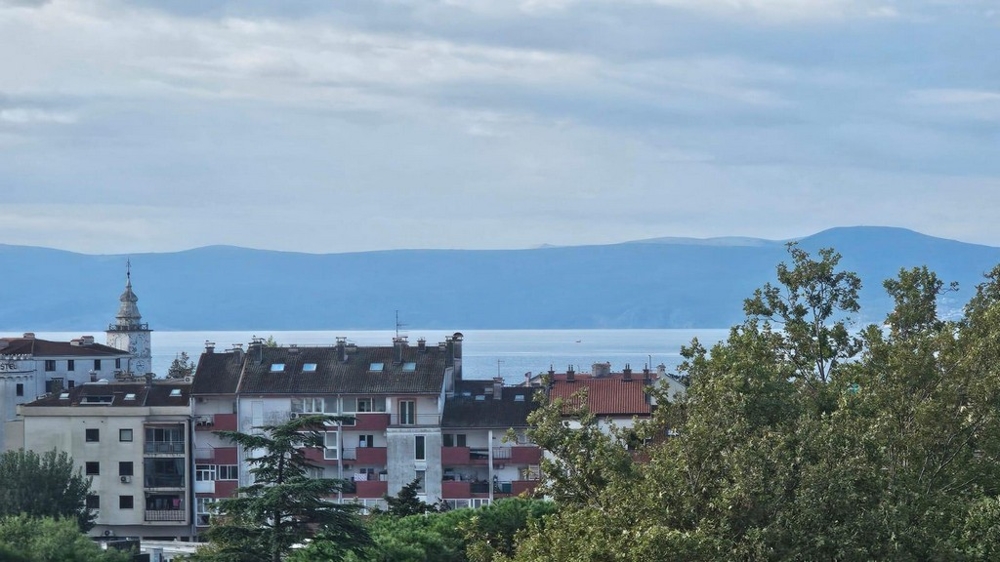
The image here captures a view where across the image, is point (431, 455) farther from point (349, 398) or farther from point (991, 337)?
point (991, 337)

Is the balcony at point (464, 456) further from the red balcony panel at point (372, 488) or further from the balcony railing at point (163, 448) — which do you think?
the balcony railing at point (163, 448)

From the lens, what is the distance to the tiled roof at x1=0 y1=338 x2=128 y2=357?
313 ft

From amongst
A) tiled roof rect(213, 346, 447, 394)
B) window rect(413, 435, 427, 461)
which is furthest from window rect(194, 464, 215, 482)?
window rect(413, 435, 427, 461)

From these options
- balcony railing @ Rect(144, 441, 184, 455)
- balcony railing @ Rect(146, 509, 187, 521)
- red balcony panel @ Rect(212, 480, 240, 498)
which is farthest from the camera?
balcony railing @ Rect(144, 441, 184, 455)

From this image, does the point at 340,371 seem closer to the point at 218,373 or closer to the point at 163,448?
the point at 218,373

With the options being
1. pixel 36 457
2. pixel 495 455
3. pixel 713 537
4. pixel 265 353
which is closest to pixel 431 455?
pixel 495 455

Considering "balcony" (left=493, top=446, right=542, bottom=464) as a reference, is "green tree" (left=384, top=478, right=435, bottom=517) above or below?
below

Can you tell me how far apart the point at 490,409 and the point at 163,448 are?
1670 centimetres

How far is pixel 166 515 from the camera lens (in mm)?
80312

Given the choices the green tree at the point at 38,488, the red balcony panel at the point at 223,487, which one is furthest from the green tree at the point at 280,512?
the red balcony panel at the point at 223,487

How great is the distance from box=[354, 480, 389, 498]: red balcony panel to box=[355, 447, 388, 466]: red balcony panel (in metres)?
0.93

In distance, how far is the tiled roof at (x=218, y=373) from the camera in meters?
81.5

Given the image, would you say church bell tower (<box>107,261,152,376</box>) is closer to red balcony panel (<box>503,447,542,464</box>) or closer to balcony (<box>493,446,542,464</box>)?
balcony (<box>493,446,542,464</box>)

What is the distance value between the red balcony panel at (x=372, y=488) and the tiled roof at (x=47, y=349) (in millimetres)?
26704
